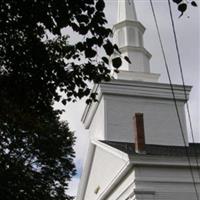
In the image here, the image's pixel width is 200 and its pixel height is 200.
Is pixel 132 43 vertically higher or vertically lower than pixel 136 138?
higher

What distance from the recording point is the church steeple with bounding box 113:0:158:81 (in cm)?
2934

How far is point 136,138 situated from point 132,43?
10194 millimetres

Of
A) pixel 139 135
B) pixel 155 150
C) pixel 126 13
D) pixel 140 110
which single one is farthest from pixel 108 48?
pixel 126 13

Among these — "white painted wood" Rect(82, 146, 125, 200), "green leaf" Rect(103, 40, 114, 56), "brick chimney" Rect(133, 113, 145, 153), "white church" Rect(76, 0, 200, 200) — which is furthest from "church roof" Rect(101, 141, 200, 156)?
"green leaf" Rect(103, 40, 114, 56)

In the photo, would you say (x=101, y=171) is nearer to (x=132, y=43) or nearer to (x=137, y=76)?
(x=137, y=76)

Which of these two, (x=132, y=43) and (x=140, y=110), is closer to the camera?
(x=140, y=110)

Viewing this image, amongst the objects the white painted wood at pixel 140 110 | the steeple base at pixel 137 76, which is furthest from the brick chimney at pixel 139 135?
the steeple base at pixel 137 76

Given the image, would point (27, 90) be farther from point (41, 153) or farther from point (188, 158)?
point (41, 153)

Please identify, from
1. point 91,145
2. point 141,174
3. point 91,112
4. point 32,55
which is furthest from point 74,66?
point 91,112

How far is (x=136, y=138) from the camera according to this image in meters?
21.3

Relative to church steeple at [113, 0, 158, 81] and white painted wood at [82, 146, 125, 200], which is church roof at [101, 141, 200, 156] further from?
church steeple at [113, 0, 158, 81]

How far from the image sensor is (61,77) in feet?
26.9

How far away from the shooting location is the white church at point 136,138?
20.0 meters

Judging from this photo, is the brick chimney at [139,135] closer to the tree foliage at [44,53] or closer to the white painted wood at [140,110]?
the white painted wood at [140,110]
